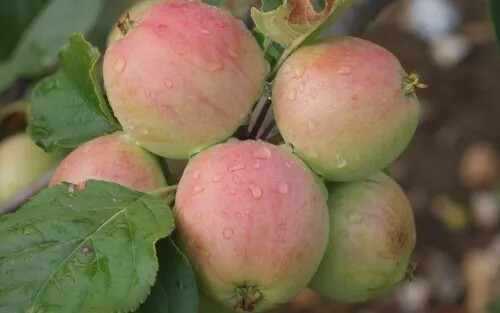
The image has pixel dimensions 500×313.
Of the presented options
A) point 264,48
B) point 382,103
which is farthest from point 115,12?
point 382,103

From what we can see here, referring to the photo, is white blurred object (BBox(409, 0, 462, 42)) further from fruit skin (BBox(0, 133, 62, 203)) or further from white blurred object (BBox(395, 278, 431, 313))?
fruit skin (BBox(0, 133, 62, 203))

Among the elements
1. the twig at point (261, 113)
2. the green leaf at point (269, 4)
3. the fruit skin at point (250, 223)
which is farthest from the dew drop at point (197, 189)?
the green leaf at point (269, 4)

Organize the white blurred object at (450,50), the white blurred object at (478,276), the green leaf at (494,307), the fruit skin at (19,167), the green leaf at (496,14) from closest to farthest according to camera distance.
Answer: the green leaf at (496,14) → the fruit skin at (19,167) → the green leaf at (494,307) → the white blurred object at (478,276) → the white blurred object at (450,50)

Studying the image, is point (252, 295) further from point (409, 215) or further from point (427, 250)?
point (427, 250)

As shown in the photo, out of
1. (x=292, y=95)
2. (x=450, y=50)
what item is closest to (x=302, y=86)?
(x=292, y=95)

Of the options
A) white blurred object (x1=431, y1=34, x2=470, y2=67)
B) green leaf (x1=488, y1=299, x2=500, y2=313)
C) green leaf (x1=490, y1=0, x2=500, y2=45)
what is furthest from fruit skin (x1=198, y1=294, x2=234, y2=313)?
white blurred object (x1=431, y1=34, x2=470, y2=67)

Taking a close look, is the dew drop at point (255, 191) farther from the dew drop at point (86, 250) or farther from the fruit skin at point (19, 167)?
the fruit skin at point (19, 167)
